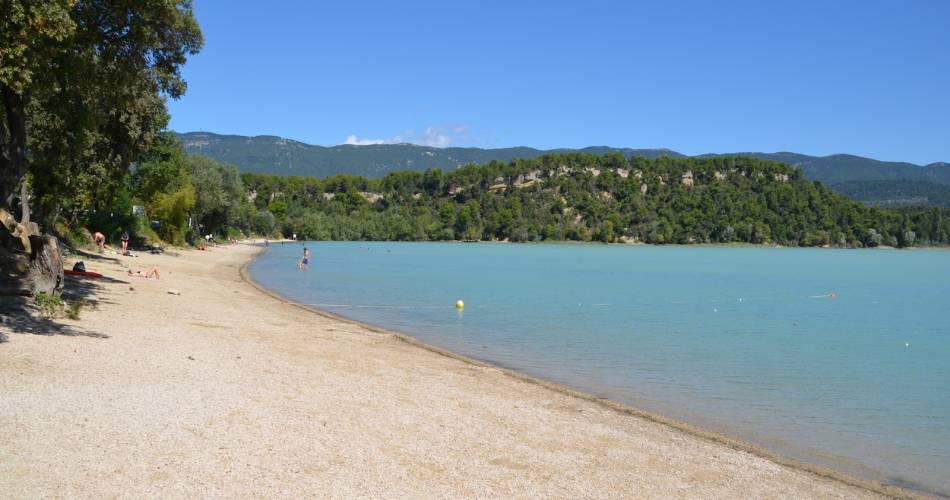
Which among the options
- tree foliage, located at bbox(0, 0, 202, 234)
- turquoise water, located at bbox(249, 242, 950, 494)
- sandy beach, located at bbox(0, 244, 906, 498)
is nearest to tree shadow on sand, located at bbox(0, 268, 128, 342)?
sandy beach, located at bbox(0, 244, 906, 498)

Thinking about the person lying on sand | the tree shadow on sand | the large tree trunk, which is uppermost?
the large tree trunk

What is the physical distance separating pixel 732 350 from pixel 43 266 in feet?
60.0

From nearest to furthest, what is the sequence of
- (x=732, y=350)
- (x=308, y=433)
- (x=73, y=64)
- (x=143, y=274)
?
(x=308, y=433), (x=73, y=64), (x=732, y=350), (x=143, y=274)

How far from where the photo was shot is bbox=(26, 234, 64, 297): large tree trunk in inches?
593

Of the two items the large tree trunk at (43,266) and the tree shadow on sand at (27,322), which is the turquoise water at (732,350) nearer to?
the tree shadow on sand at (27,322)

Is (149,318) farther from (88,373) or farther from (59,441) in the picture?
(59,441)

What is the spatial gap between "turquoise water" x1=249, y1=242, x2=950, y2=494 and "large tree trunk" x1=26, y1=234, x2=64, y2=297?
9.52m

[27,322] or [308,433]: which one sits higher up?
[27,322]

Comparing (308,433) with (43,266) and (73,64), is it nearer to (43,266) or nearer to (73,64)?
(43,266)

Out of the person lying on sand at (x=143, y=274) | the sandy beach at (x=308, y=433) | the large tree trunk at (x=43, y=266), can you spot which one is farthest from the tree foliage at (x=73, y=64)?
the person lying on sand at (x=143, y=274)

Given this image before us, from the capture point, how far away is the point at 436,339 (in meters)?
22.5

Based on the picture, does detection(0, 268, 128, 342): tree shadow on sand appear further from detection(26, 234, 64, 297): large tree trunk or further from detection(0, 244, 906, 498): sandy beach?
detection(26, 234, 64, 297): large tree trunk

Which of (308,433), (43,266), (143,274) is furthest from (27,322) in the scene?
(143,274)

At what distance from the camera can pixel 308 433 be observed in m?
9.27
